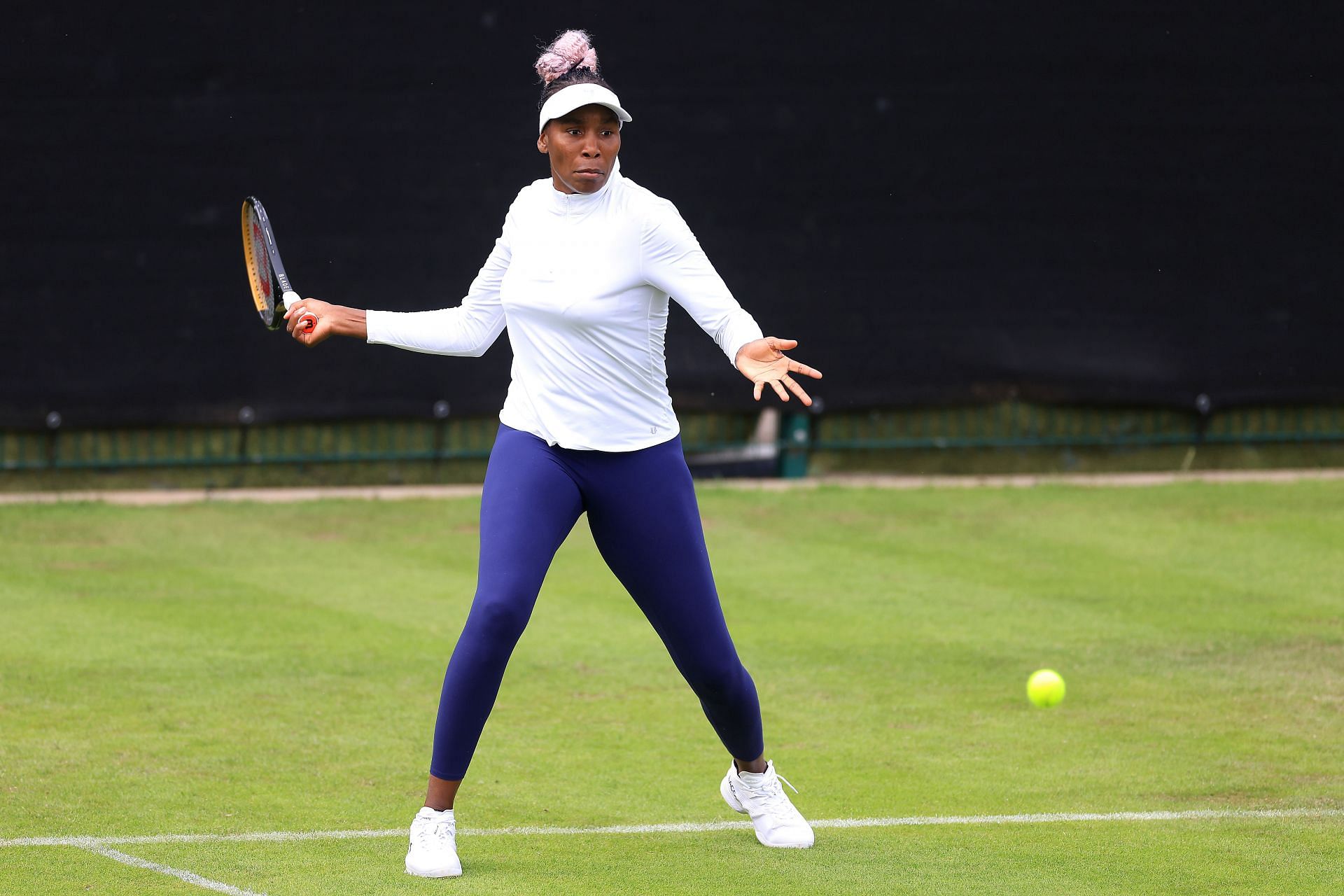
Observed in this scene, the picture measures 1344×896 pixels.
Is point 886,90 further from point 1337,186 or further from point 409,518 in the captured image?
point 409,518

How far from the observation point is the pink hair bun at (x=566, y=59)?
5.11 metres

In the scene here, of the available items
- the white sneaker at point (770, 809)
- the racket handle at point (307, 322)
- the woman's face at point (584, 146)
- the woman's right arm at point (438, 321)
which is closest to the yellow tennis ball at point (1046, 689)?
the white sneaker at point (770, 809)

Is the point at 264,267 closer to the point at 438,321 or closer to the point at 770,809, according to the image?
the point at 438,321

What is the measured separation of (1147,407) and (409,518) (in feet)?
15.7

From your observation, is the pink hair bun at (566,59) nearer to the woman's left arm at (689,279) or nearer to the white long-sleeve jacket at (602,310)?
the white long-sleeve jacket at (602,310)

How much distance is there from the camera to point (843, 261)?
11773mm

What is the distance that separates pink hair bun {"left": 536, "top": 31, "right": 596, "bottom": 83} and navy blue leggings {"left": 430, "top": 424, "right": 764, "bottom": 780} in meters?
0.97

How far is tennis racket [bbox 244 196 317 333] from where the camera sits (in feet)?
18.5

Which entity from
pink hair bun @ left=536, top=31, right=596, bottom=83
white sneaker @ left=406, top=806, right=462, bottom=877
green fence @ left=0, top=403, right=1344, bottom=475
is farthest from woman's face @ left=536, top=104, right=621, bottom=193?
green fence @ left=0, top=403, right=1344, bottom=475

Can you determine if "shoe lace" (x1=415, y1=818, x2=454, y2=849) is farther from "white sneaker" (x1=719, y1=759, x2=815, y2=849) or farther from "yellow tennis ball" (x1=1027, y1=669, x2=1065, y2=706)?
"yellow tennis ball" (x1=1027, y1=669, x2=1065, y2=706)

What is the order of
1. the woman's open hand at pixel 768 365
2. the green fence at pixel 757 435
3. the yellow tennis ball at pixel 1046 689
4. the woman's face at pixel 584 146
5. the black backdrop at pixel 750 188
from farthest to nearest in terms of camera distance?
the green fence at pixel 757 435 → the black backdrop at pixel 750 188 → the yellow tennis ball at pixel 1046 689 → the woman's face at pixel 584 146 → the woman's open hand at pixel 768 365

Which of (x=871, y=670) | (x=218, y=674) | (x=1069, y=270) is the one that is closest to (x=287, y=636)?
(x=218, y=674)

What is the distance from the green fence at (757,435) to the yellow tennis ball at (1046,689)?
203 inches

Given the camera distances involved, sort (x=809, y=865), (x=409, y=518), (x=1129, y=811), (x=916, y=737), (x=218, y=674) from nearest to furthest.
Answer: (x=809, y=865) → (x=1129, y=811) → (x=916, y=737) → (x=218, y=674) → (x=409, y=518)
